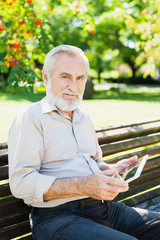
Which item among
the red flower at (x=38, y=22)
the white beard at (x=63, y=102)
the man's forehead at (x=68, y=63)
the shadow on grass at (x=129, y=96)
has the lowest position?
A: the shadow on grass at (x=129, y=96)

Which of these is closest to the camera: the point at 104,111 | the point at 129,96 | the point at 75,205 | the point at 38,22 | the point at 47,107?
the point at 75,205

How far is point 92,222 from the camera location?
1.94 meters

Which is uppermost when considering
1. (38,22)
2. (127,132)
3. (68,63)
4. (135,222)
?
(38,22)

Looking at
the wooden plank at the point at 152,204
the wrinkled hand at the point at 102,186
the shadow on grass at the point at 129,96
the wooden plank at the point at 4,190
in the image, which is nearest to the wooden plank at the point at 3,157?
the wooden plank at the point at 4,190

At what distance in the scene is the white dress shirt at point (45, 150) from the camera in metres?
1.90

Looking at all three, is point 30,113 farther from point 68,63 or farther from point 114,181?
point 114,181

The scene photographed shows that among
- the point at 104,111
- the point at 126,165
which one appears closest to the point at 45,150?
the point at 126,165

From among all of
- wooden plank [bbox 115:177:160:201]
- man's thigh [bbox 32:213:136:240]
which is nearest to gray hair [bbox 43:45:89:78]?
man's thigh [bbox 32:213:136:240]

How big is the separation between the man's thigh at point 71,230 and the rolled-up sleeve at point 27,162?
157 millimetres

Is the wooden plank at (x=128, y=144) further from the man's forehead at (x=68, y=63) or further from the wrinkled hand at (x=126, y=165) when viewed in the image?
the man's forehead at (x=68, y=63)

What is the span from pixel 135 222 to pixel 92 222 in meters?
0.44

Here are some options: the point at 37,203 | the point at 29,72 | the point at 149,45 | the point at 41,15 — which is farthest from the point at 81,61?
the point at 149,45

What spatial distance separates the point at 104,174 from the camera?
2029 mm

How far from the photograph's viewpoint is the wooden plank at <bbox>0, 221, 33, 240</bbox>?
215 centimetres
